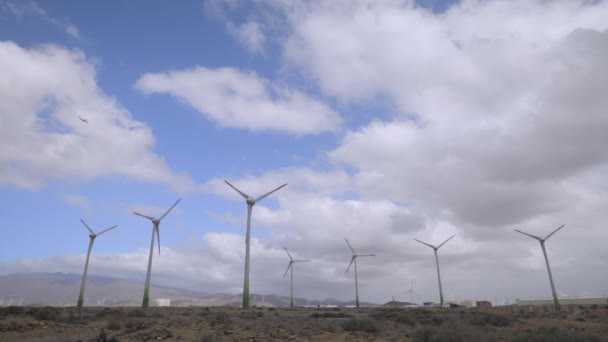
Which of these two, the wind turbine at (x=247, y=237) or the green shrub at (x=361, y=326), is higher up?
the wind turbine at (x=247, y=237)

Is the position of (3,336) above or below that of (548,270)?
below

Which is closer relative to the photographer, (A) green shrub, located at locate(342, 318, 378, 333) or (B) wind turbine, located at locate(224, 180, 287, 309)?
(A) green shrub, located at locate(342, 318, 378, 333)

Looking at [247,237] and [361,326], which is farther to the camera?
[247,237]

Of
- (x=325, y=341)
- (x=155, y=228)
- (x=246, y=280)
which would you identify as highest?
(x=155, y=228)

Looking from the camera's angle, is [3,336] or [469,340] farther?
[3,336]

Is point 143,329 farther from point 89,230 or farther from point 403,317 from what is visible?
point 89,230

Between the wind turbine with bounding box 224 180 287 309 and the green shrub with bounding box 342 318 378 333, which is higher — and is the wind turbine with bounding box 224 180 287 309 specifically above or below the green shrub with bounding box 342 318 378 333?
above

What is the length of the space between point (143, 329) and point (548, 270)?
13027 centimetres

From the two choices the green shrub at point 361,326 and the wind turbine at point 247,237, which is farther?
the wind turbine at point 247,237

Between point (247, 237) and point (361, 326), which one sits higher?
point (247, 237)

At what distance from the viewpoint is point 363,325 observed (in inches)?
1417

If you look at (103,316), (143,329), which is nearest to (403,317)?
(143,329)

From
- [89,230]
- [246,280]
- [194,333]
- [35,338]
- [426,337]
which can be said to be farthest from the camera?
[89,230]

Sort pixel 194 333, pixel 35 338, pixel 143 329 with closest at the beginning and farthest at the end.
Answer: pixel 35 338 < pixel 194 333 < pixel 143 329
